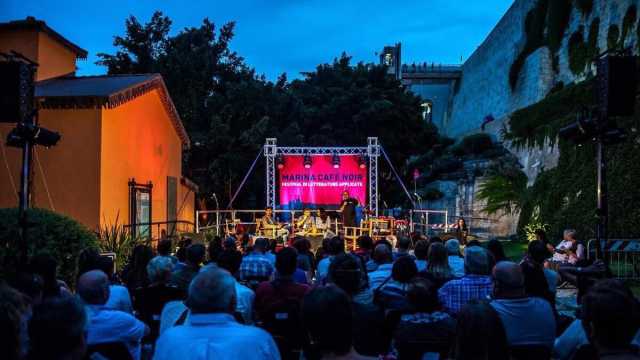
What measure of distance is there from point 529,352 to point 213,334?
2.13 m

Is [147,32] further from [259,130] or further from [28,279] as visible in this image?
[28,279]

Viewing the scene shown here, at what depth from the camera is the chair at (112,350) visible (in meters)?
3.33

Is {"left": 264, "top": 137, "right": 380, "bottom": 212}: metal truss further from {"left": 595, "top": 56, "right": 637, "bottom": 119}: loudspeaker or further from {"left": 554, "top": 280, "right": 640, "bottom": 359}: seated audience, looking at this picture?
{"left": 554, "top": 280, "right": 640, "bottom": 359}: seated audience

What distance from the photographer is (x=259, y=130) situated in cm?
2377

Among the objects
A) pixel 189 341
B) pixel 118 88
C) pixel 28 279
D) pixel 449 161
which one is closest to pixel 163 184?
pixel 118 88

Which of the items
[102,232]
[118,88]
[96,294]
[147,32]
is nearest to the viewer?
[96,294]

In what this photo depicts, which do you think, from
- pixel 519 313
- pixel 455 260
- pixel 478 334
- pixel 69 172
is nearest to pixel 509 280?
pixel 519 313

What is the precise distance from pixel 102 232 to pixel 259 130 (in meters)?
11.8

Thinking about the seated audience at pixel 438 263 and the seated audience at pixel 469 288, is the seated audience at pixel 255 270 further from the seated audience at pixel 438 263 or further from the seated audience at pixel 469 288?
the seated audience at pixel 469 288

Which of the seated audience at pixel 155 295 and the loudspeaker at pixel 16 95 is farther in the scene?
the loudspeaker at pixel 16 95

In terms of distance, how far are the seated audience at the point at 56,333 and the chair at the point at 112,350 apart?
1.11 meters

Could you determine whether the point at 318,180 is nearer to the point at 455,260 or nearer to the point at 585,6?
the point at 585,6

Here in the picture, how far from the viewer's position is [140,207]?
603 inches

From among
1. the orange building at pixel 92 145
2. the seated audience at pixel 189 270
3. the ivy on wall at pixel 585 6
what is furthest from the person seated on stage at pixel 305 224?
the ivy on wall at pixel 585 6
